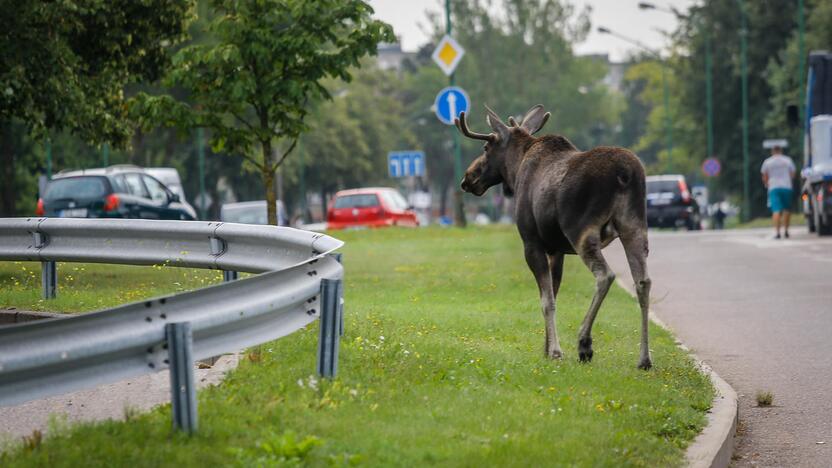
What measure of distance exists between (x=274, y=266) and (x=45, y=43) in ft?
25.8

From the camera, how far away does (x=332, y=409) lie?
6.94 meters

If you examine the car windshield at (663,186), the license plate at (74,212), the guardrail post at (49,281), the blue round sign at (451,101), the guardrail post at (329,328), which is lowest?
the car windshield at (663,186)

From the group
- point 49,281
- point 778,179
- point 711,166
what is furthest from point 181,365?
point 711,166

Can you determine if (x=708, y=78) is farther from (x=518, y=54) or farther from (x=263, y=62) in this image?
(x=263, y=62)

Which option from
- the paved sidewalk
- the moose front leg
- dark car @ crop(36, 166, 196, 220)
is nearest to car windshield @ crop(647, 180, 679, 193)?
dark car @ crop(36, 166, 196, 220)

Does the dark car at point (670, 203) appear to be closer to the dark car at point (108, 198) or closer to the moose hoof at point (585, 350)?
the dark car at point (108, 198)

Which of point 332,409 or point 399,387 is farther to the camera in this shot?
point 399,387

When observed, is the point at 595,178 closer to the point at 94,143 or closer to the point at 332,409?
the point at 332,409

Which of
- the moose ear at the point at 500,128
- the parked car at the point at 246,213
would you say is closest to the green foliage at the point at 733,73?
the parked car at the point at 246,213

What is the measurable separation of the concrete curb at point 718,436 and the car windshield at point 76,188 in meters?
20.4

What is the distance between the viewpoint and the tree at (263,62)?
17078 millimetres

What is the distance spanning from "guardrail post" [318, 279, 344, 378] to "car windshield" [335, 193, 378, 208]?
30317 mm

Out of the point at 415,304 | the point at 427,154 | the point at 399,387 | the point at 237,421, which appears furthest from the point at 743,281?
the point at 427,154

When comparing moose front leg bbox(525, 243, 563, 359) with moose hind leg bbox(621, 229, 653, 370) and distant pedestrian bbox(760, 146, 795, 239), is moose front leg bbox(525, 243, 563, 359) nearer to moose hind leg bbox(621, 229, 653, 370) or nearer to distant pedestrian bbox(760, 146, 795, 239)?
moose hind leg bbox(621, 229, 653, 370)
